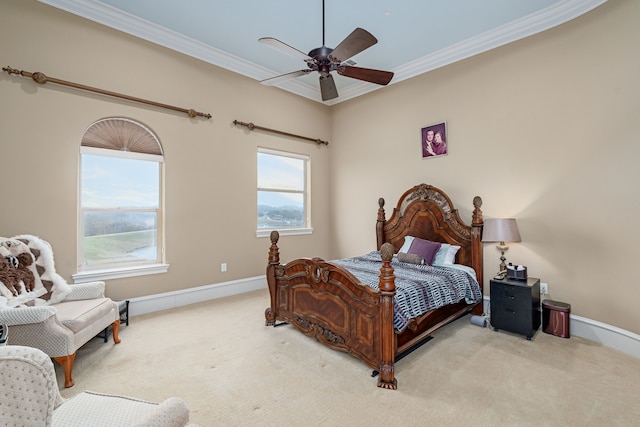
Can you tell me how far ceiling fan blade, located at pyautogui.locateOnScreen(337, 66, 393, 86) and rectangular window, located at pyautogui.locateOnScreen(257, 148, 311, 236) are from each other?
7.95ft

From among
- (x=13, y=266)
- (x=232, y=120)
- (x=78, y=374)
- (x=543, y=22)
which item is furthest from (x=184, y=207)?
(x=543, y=22)

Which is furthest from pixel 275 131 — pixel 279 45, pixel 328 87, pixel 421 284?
pixel 421 284

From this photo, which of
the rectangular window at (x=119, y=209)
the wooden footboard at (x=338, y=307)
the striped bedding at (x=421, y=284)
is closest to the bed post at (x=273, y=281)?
the wooden footboard at (x=338, y=307)

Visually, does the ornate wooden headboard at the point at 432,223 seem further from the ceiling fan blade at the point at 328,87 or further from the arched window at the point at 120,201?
the arched window at the point at 120,201

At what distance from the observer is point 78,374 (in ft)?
7.81

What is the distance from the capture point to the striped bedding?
2505mm

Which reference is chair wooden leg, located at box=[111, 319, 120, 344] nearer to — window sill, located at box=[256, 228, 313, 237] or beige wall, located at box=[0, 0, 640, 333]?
beige wall, located at box=[0, 0, 640, 333]

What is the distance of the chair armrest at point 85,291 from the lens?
283 centimetres

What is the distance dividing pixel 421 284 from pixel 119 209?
3.59m

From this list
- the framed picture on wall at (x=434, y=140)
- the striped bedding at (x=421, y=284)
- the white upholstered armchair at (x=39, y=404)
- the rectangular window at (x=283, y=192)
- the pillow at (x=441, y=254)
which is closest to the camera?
the white upholstered armchair at (x=39, y=404)

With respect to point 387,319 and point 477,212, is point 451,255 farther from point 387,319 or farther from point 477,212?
point 387,319

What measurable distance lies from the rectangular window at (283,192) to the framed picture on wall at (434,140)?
2109 mm

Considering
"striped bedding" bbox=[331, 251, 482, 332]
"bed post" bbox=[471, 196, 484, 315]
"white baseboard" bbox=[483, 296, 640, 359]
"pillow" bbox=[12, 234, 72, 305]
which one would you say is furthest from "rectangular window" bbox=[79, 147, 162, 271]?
"white baseboard" bbox=[483, 296, 640, 359]

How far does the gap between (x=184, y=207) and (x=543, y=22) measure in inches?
191
